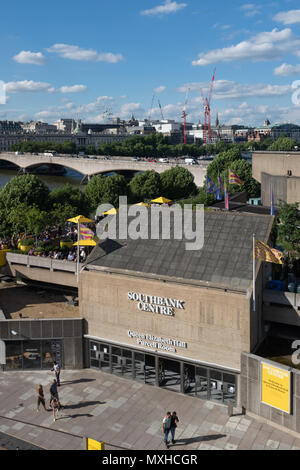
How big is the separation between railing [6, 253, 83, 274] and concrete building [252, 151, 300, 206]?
2672 cm

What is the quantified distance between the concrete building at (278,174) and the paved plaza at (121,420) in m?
31.8

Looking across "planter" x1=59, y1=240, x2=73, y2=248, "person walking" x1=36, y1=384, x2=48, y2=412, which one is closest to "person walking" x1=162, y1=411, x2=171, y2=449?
"person walking" x1=36, y1=384, x2=48, y2=412

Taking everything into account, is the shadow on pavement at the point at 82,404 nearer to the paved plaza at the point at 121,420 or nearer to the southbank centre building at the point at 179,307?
the paved plaza at the point at 121,420

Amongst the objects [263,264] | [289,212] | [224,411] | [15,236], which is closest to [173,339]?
[224,411]

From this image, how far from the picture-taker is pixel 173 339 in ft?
78.6

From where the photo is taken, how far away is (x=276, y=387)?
68.6 ft

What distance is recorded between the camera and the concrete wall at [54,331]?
2623 cm

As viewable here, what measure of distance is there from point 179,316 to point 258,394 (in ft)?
16.5

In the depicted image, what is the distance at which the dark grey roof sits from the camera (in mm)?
23250

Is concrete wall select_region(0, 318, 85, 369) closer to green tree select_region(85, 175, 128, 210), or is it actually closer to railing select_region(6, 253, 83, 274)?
railing select_region(6, 253, 83, 274)

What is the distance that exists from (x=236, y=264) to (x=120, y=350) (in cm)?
776
